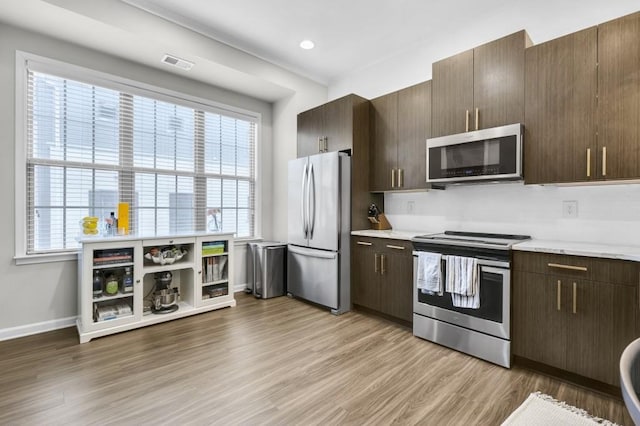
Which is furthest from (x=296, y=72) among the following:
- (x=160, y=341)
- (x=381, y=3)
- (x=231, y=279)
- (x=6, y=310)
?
(x=6, y=310)

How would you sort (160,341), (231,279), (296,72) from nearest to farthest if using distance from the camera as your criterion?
(160,341) → (231,279) → (296,72)

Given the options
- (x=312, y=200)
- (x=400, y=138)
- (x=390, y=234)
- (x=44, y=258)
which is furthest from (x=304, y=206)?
(x=44, y=258)

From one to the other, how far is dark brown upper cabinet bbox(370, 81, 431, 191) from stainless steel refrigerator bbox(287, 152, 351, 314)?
0.41 meters

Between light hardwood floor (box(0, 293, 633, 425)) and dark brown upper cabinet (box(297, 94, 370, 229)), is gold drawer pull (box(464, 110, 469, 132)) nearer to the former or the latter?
dark brown upper cabinet (box(297, 94, 370, 229))

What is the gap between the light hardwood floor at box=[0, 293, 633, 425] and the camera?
5.88 ft

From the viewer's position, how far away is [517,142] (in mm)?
2475

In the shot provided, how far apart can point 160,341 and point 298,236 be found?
1863mm

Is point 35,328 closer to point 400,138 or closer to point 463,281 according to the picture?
point 463,281

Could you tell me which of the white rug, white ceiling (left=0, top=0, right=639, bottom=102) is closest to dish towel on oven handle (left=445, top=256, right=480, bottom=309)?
the white rug

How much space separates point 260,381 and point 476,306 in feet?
5.66

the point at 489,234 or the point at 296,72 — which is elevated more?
the point at 296,72

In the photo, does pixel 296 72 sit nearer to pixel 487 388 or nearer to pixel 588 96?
pixel 588 96

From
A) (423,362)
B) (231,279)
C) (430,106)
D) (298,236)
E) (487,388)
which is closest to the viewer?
(487,388)

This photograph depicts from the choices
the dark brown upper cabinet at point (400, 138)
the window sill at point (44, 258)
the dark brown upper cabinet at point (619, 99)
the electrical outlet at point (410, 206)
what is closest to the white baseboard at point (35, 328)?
the window sill at point (44, 258)
